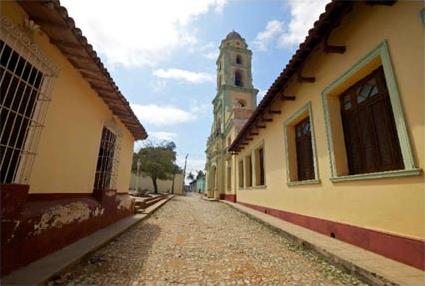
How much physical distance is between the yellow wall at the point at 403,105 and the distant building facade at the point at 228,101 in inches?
487

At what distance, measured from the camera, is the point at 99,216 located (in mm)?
5141

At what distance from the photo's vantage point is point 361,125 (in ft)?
13.8

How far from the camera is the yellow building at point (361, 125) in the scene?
293cm

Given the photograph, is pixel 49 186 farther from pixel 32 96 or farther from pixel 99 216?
pixel 99 216

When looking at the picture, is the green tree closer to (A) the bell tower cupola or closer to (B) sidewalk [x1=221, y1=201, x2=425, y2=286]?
(A) the bell tower cupola

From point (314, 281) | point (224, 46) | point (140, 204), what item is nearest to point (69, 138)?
point (314, 281)

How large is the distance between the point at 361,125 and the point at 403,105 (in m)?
1.19

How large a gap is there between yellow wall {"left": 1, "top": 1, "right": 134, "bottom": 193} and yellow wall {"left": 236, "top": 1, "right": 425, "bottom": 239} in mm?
4812

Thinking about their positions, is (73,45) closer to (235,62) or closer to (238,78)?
(238,78)

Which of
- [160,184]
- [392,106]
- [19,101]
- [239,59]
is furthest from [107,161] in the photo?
[160,184]

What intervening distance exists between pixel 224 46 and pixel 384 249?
22.5 meters

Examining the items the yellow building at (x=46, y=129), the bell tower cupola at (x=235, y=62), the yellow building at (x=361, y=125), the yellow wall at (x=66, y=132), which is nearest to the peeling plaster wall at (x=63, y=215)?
the yellow building at (x=46, y=129)

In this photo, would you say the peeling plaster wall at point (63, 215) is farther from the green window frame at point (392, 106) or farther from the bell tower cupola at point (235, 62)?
the bell tower cupola at point (235, 62)

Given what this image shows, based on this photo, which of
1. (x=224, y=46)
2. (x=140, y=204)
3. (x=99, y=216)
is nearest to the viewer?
(x=99, y=216)
